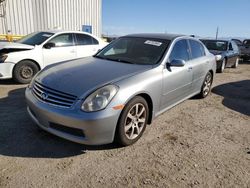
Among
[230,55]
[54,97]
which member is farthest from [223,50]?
[54,97]

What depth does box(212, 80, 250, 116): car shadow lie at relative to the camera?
546 centimetres

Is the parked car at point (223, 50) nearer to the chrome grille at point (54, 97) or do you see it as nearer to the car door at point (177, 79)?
the car door at point (177, 79)

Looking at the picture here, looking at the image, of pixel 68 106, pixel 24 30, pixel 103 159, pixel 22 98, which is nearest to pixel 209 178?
pixel 103 159

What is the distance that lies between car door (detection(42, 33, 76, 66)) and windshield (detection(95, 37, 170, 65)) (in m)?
2.81

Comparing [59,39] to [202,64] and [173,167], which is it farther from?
[173,167]

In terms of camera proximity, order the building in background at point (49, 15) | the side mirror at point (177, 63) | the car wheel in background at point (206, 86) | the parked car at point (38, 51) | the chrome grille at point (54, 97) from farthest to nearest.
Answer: the building in background at point (49, 15) → the parked car at point (38, 51) → the car wheel in background at point (206, 86) → the side mirror at point (177, 63) → the chrome grille at point (54, 97)

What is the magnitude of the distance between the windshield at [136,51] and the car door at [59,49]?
9.22 ft

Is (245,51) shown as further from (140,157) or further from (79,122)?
(79,122)

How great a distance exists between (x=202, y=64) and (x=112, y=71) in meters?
2.59

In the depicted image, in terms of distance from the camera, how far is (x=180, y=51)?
4.47m

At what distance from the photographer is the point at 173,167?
116 inches

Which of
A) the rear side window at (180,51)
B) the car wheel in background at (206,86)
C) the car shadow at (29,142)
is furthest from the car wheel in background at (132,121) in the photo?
the car wheel in background at (206,86)

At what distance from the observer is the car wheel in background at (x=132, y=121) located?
309 cm

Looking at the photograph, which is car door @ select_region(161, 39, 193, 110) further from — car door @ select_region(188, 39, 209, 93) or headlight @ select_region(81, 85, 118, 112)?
headlight @ select_region(81, 85, 118, 112)
